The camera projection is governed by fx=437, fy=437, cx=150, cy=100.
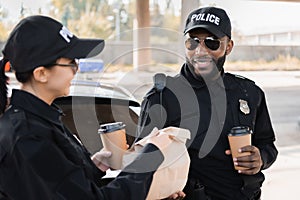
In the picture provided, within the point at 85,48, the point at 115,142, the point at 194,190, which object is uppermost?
the point at 85,48

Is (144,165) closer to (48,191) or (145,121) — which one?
(48,191)

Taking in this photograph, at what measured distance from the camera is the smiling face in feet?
5.79

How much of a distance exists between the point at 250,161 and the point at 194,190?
0.23m

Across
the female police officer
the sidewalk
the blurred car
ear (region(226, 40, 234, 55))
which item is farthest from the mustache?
the sidewalk

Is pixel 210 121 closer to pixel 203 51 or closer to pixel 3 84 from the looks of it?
pixel 203 51

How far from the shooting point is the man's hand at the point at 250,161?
158 centimetres

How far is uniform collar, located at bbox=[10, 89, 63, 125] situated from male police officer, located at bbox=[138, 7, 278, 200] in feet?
1.62

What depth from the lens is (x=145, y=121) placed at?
163 cm

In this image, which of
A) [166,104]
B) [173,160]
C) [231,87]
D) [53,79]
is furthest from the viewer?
[231,87]

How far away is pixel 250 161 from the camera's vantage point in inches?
63.0

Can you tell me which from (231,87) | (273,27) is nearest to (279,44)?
(273,27)

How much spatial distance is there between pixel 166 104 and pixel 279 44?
14.8 m

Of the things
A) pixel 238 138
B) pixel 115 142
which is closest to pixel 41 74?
pixel 115 142

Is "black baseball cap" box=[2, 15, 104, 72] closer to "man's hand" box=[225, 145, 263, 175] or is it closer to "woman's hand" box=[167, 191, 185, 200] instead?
"woman's hand" box=[167, 191, 185, 200]
